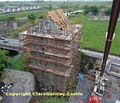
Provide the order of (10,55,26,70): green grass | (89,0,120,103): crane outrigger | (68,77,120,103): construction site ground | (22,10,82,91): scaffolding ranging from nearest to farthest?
(89,0,120,103): crane outrigger, (22,10,82,91): scaffolding, (68,77,120,103): construction site ground, (10,55,26,70): green grass

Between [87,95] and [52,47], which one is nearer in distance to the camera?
[52,47]

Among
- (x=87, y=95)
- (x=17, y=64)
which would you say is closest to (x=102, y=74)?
(x=87, y=95)

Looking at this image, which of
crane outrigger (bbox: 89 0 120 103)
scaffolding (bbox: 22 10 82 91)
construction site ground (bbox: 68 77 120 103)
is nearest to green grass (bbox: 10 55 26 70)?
scaffolding (bbox: 22 10 82 91)

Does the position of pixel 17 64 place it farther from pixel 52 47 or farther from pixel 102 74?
pixel 102 74

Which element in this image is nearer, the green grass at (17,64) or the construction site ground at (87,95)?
the construction site ground at (87,95)

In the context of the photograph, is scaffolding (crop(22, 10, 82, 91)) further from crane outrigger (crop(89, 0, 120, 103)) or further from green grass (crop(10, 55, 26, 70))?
green grass (crop(10, 55, 26, 70))

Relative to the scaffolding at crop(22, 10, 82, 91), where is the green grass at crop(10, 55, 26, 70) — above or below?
below

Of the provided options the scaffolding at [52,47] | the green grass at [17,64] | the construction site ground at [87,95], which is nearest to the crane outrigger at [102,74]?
the construction site ground at [87,95]

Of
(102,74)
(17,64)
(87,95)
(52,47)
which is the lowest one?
(87,95)

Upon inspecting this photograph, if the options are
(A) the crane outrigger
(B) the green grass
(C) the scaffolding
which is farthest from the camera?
(B) the green grass

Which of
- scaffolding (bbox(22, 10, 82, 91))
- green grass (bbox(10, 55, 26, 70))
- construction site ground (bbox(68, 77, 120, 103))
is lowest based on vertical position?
construction site ground (bbox(68, 77, 120, 103))

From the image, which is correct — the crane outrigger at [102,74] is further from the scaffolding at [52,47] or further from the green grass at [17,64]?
the green grass at [17,64]

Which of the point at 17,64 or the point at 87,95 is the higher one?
the point at 17,64

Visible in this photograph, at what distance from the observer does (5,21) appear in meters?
70.8
